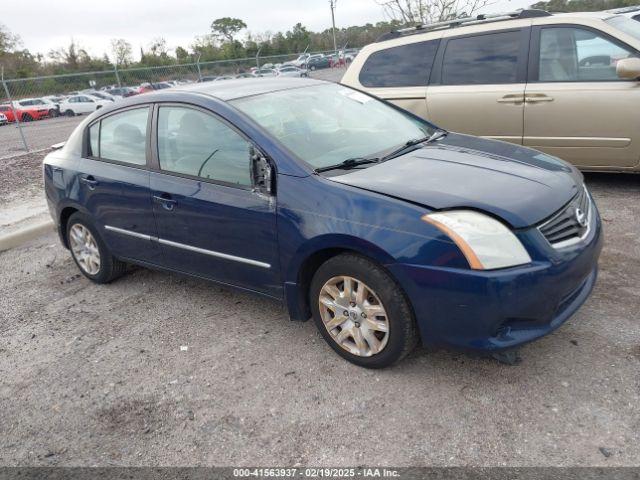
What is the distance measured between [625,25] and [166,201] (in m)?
4.76

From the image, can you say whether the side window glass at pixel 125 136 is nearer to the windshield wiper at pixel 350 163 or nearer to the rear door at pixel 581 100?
the windshield wiper at pixel 350 163

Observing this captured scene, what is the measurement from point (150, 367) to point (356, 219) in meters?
1.64

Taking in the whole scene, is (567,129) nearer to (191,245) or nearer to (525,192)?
(525,192)

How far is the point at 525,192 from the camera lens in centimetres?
280

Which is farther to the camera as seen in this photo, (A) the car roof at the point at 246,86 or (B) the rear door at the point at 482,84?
(B) the rear door at the point at 482,84

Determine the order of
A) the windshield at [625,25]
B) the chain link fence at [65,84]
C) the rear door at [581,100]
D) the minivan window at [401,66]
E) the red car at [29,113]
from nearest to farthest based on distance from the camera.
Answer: the rear door at [581,100]
the windshield at [625,25]
the minivan window at [401,66]
the chain link fence at [65,84]
the red car at [29,113]

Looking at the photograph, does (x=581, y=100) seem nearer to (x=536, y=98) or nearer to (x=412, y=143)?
(x=536, y=98)

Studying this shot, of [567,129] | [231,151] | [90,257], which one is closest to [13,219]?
[90,257]

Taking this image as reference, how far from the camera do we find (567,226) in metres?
2.80

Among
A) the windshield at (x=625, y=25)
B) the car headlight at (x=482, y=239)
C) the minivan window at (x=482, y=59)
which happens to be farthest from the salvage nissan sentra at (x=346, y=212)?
the windshield at (x=625, y=25)

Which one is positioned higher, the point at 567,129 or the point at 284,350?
the point at 567,129

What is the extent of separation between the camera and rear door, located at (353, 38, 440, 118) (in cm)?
619

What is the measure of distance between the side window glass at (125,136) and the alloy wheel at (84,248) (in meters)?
0.75

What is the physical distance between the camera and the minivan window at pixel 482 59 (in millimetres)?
5668
